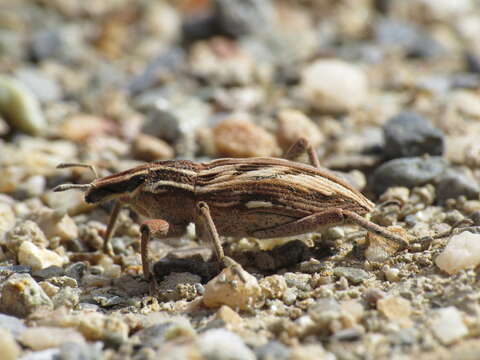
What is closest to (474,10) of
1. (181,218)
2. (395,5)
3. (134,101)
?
(395,5)

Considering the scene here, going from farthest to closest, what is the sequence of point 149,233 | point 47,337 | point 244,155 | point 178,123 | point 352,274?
point 178,123 → point 244,155 → point 149,233 → point 352,274 → point 47,337

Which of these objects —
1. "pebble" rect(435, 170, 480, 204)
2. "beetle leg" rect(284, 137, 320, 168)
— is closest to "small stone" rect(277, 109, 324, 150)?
"beetle leg" rect(284, 137, 320, 168)

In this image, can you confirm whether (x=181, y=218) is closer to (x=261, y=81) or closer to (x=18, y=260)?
(x=18, y=260)

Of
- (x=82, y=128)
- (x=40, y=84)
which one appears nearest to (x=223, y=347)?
(x=82, y=128)

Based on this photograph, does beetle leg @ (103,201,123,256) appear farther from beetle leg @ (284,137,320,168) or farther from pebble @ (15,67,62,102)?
pebble @ (15,67,62,102)

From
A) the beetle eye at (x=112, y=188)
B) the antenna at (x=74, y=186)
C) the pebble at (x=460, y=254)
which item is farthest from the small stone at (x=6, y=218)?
the pebble at (x=460, y=254)

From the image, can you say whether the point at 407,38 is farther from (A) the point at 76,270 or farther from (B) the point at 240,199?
(A) the point at 76,270

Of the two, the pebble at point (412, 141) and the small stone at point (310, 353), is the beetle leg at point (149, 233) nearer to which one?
the small stone at point (310, 353)
